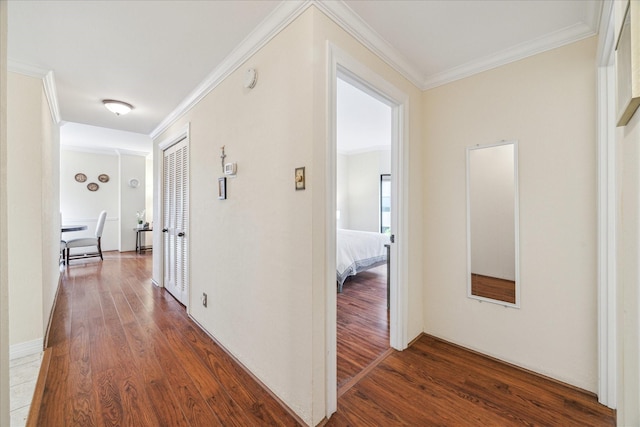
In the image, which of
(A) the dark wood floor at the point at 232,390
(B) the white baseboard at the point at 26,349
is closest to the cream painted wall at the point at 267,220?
(A) the dark wood floor at the point at 232,390

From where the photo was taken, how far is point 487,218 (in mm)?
2156

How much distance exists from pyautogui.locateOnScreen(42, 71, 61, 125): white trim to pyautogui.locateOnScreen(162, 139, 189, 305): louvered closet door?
3.81 ft

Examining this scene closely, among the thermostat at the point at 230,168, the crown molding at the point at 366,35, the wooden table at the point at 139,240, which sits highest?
the crown molding at the point at 366,35

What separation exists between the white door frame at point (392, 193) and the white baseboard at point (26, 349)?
2519mm

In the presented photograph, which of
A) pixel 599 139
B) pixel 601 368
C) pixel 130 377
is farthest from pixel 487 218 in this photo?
pixel 130 377

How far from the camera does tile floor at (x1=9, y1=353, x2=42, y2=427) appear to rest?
5.03 ft

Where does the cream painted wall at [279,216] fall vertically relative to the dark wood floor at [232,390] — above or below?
above

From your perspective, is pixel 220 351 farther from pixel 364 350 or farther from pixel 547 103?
pixel 547 103

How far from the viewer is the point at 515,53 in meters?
1.96

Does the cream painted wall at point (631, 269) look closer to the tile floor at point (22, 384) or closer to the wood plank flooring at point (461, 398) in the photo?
the wood plank flooring at point (461, 398)

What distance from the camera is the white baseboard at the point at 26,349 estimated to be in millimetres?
2146

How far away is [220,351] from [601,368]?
2.65 meters

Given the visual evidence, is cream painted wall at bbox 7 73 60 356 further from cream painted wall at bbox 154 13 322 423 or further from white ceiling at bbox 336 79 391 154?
white ceiling at bbox 336 79 391 154

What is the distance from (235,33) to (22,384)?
283 cm
